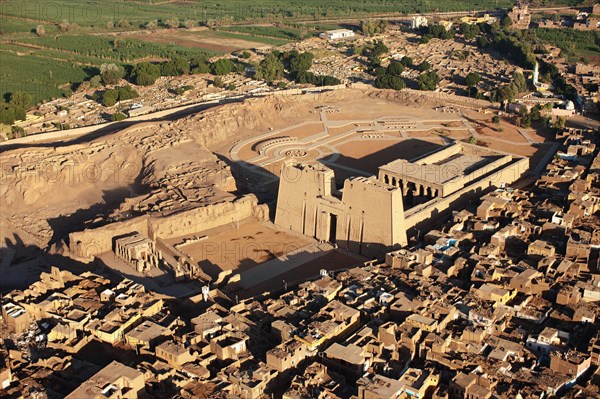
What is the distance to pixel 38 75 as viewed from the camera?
7638 cm

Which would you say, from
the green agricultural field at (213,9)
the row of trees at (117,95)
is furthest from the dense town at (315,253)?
the green agricultural field at (213,9)

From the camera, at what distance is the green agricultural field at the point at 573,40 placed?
83312 millimetres

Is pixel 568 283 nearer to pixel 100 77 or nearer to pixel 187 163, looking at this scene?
pixel 187 163

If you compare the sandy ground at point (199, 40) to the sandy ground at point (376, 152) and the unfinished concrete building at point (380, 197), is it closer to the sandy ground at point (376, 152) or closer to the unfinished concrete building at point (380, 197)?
the sandy ground at point (376, 152)

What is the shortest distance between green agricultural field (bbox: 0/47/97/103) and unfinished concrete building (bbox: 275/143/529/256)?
123ft

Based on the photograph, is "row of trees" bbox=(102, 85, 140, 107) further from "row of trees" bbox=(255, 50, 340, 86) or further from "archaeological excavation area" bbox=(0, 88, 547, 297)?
"archaeological excavation area" bbox=(0, 88, 547, 297)

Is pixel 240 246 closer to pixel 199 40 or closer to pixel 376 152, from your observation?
pixel 376 152

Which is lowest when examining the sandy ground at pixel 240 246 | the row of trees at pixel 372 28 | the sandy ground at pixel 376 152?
the sandy ground at pixel 240 246

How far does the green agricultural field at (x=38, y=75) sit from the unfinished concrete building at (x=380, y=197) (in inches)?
1472

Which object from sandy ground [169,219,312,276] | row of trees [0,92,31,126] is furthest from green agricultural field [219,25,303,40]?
sandy ground [169,219,312,276]

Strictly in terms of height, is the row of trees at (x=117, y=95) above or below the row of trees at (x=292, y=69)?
below

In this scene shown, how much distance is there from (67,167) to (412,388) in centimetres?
2934

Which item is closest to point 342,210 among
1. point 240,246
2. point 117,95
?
point 240,246

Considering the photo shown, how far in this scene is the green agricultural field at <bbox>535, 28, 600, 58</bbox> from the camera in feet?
273
